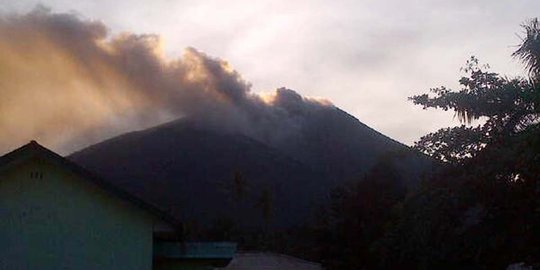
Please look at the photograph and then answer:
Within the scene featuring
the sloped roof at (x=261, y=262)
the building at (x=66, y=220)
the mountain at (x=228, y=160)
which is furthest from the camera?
the mountain at (x=228, y=160)

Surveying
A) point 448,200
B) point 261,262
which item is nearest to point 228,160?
point 261,262

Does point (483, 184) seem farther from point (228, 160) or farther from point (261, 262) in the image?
point (228, 160)

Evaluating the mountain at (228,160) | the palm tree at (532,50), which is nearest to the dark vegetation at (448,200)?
the palm tree at (532,50)

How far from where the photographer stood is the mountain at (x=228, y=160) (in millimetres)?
155125

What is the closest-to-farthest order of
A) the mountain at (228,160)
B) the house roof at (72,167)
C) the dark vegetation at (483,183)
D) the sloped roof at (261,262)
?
the house roof at (72,167) → the dark vegetation at (483,183) → the sloped roof at (261,262) → the mountain at (228,160)

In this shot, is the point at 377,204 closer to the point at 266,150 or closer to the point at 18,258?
the point at 18,258

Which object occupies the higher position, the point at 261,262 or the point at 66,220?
the point at 261,262

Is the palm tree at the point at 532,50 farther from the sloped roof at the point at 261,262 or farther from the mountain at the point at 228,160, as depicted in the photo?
the mountain at the point at 228,160

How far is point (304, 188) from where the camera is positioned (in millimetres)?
161875

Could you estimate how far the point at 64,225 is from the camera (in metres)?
19.7

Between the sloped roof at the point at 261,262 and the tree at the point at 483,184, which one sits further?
the sloped roof at the point at 261,262

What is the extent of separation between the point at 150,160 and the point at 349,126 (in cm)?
3675

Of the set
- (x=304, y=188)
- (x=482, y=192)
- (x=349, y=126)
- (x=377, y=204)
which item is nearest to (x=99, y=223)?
(x=482, y=192)

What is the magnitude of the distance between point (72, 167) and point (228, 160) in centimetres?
14923
